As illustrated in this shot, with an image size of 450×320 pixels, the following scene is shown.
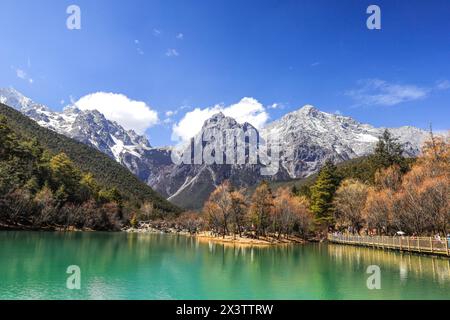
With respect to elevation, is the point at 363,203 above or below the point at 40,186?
below

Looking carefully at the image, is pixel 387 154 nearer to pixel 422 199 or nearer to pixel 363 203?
pixel 363 203

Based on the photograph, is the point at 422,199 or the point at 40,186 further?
the point at 40,186

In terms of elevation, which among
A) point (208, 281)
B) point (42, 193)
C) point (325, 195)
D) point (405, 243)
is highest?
point (325, 195)

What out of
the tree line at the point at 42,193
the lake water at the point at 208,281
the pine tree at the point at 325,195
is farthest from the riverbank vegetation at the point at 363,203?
the tree line at the point at 42,193

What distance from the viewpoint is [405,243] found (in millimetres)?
42625

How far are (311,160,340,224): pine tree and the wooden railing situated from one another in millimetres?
12446

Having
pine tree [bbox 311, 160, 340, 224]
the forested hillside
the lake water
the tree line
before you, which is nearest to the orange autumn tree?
the lake water

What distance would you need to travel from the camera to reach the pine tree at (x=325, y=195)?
77.6 meters

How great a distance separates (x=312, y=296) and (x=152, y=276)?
11554mm

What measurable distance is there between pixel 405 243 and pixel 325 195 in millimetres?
35511

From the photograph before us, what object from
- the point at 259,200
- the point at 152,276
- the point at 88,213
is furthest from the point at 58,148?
the point at 152,276

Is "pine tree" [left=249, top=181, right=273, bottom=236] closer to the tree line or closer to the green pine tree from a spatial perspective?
the green pine tree

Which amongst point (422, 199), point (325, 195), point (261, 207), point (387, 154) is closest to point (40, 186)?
point (261, 207)
